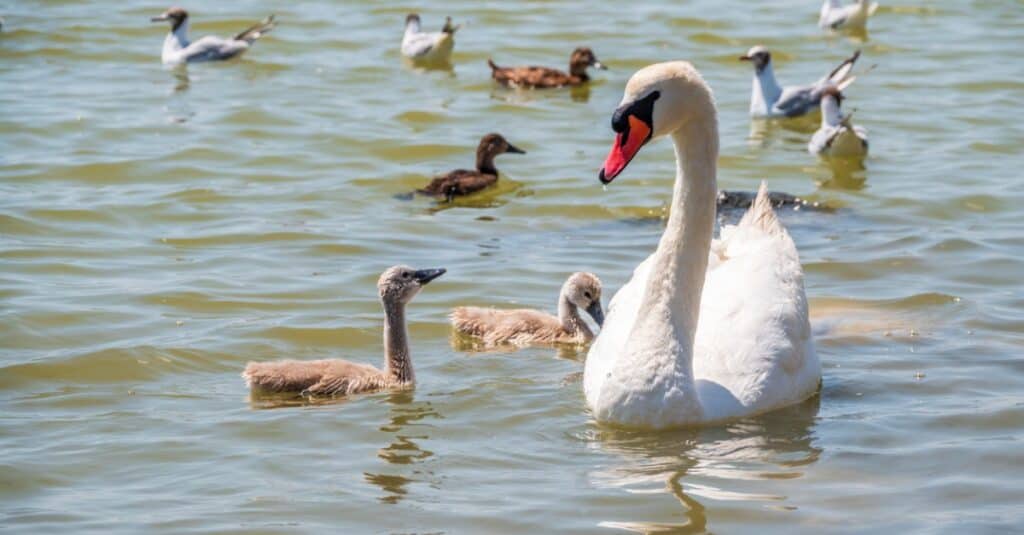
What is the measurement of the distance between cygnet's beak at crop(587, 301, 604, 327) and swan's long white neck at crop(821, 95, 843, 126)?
6.57 m

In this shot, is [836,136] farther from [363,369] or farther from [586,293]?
[363,369]

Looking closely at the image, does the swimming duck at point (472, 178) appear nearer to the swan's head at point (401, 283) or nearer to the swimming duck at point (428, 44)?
the swan's head at point (401, 283)

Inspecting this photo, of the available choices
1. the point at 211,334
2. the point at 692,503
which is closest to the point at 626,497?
the point at 692,503

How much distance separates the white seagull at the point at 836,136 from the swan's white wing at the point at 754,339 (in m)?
6.64

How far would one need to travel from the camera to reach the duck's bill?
8.14 meters

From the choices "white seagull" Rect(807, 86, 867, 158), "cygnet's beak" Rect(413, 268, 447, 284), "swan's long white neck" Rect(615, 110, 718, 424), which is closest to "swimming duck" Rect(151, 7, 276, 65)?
"white seagull" Rect(807, 86, 867, 158)

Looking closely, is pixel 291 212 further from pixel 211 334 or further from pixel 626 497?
pixel 626 497

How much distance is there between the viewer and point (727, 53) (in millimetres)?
21484

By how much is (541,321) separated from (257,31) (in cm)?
1190

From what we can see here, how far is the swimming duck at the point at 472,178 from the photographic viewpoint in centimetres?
1469

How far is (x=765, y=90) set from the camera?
1847 centimetres

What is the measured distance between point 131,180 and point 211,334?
4951mm

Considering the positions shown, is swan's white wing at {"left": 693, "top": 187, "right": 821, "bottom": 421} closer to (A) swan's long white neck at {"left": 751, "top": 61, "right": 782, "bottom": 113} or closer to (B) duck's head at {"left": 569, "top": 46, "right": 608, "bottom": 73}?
(A) swan's long white neck at {"left": 751, "top": 61, "right": 782, "bottom": 113}

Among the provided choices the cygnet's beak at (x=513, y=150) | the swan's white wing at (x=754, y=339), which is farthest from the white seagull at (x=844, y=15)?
the swan's white wing at (x=754, y=339)
